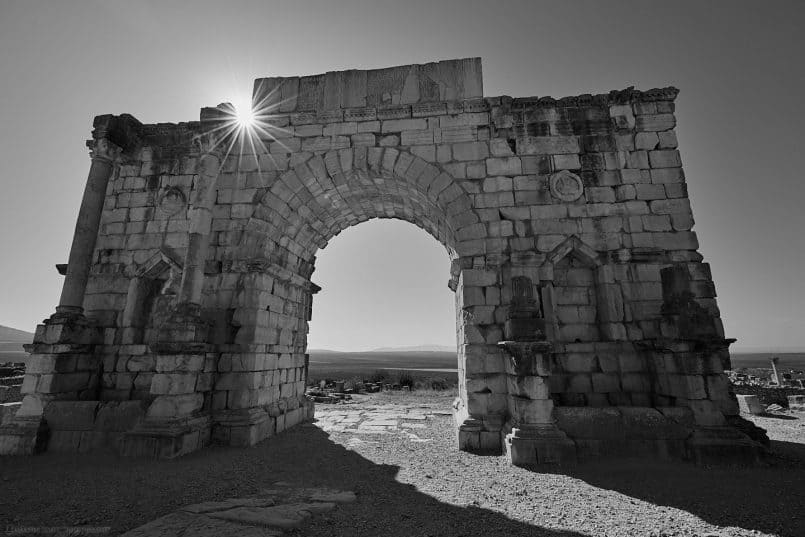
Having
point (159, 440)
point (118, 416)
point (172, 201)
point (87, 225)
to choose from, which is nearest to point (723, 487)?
point (159, 440)

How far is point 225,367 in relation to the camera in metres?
6.89

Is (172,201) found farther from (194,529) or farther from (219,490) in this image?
(194,529)

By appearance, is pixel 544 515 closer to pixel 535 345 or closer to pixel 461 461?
pixel 461 461

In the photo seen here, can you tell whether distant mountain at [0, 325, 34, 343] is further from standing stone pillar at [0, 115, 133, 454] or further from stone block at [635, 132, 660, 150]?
stone block at [635, 132, 660, 150]

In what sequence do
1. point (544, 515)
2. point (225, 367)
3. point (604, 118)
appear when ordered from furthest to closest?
point (604, 118)
point (225, 367)
point (544, 515)

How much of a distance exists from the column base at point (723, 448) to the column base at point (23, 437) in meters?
10.3

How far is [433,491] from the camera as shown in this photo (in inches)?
173

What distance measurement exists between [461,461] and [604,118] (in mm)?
7083

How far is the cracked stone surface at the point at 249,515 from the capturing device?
3137mm

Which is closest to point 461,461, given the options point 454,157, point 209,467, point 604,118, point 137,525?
point 209,467

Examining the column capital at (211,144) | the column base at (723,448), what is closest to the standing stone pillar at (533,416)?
the column base at (723,448)

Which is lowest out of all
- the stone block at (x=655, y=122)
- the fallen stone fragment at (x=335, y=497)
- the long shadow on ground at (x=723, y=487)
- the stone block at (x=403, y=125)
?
the fallen stone fragment at (x=335, y=497)

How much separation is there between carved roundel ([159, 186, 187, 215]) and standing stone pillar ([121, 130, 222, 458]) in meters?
0.96

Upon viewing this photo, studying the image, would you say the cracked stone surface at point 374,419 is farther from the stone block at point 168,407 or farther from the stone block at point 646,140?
the stone block at point 646,140
